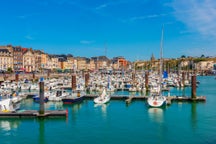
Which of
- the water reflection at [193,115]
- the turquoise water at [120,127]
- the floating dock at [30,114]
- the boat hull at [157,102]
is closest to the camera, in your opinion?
the turquoise water at [120,127]

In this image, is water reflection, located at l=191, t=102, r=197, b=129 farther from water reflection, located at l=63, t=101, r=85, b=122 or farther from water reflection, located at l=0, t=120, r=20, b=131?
water reflection, located at l=0, t=120, r=20, b=131

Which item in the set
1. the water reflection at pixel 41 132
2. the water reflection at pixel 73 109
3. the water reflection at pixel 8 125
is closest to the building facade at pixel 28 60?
the water reflection at pixel 73 109

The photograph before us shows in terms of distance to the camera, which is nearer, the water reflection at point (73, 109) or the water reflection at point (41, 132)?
the water reflection at point (41, 132)

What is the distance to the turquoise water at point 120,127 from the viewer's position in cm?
3141

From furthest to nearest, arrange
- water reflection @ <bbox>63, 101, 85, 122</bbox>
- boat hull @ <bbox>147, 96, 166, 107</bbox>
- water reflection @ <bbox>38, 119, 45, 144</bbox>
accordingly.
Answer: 1. boat hull @ <bbox>147, 96, 166, 107</bbox>
2. water reflection @ <bbox>63, 101, 85, 122</bbox>
3. water reflection @ <bbox>38, 119, 45, 144</bbox>

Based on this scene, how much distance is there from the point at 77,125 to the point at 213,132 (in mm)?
16138

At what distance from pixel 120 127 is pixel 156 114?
9.90m

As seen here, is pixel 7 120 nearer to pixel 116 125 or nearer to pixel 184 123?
pixel 116 125

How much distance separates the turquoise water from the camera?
3141 cm

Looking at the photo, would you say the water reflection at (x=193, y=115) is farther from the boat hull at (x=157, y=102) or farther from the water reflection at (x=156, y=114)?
the boat hull at (x=157, y=102)

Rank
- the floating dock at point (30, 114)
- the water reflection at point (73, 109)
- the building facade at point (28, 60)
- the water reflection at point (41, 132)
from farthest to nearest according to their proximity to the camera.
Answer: the building facade at point (28, 60) → the water reflection at point (73, 109) → the floating dock at point (30, 114) → the water reflection at point (41, 132)

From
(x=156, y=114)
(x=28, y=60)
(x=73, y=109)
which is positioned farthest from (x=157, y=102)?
(x=28, y=60)

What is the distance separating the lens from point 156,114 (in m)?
44.5

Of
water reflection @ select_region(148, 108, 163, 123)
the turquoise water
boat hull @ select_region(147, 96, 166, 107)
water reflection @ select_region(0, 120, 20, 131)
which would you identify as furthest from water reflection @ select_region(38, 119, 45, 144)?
boat hull @ select_region(147, 96, 166, 107)
